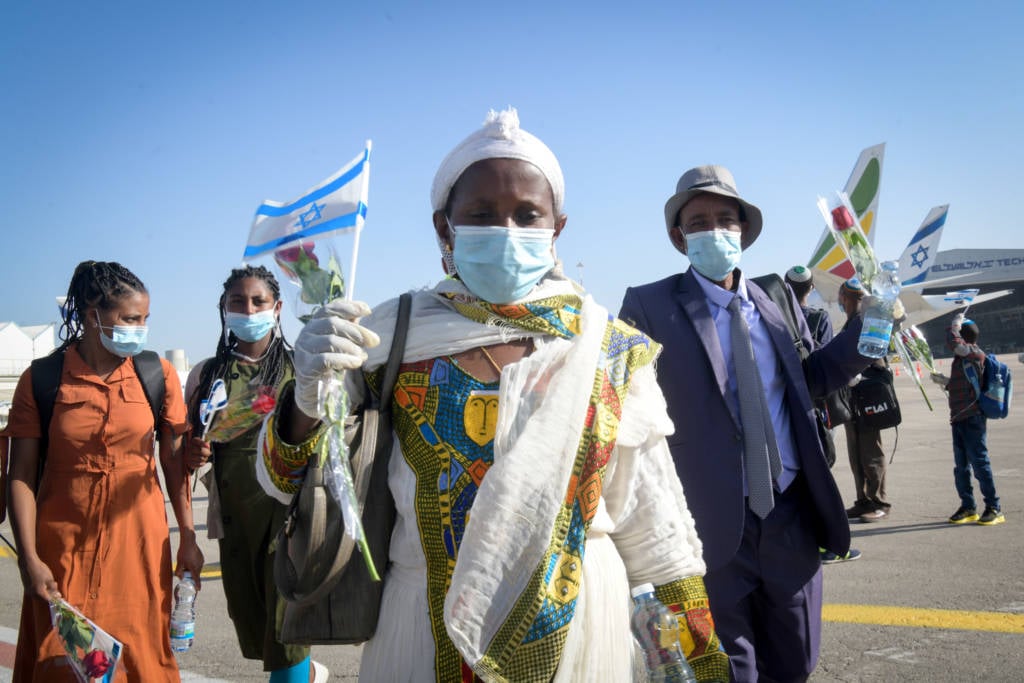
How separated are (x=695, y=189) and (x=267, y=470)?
221cm

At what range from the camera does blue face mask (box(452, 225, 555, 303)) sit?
6.39 ft

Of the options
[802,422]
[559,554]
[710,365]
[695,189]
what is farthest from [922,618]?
[559,554]

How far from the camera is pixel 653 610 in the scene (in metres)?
1.92

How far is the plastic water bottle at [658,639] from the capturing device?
1897 millimetres

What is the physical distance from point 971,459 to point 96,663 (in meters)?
7.34

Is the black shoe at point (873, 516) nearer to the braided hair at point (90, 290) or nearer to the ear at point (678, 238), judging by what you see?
the ear at point (678, 238)

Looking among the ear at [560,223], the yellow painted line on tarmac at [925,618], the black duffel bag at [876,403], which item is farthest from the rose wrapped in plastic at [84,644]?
the black duffel bag at [876,403]

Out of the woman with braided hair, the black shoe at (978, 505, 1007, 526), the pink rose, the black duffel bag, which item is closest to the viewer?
the pink rose

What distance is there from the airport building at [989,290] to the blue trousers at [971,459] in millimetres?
56419

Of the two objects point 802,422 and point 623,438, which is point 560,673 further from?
point 802,422

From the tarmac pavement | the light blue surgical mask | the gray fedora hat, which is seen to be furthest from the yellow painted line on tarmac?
the light blue surgical mask

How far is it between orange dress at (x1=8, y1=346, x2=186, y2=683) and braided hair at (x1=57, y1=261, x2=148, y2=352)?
0.30 metres

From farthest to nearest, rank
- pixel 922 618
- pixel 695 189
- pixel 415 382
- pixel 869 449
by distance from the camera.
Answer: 1. pixel 869 449
2. pixel 922 618
3. pixel 695 189
4. pixel 415 382

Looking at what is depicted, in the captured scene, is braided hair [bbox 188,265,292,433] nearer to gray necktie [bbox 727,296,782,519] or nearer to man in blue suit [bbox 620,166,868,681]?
man in blue suit [bbox 620,166,868,681]
